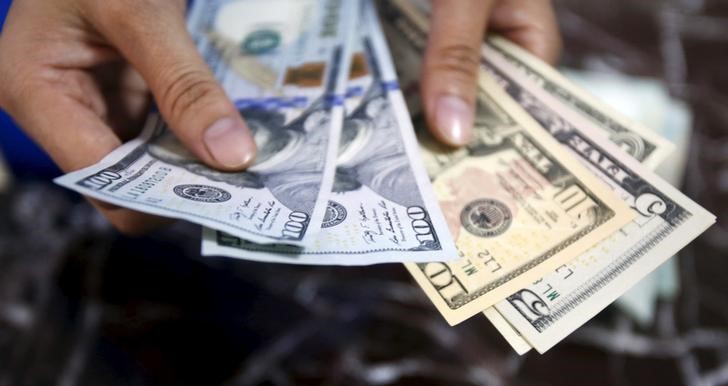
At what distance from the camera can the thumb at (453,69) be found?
654mm

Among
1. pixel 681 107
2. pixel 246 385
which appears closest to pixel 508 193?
pixel 246 385

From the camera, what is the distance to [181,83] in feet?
1.92

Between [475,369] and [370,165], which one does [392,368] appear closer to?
[475,369]

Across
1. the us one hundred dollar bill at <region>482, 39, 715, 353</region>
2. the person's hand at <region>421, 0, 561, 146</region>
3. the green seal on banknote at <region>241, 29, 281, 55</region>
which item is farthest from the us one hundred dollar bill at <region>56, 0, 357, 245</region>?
the us one hundred dollar bill at <region>482, 39, 715, 353</region>

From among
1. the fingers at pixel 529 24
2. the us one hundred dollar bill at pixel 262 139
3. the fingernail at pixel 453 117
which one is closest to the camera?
the us one hundred dollar bill at pixel 262 139

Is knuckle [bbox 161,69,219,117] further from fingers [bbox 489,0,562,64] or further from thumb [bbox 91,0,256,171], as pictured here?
fingers [bbox 489,0,562,64]

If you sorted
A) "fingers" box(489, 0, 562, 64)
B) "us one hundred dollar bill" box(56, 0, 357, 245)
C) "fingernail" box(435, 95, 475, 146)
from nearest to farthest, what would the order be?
"us one hundred dollar bill" box(56, 0, 357, 245)
"fingernail" box(435, 95, 475, 146)
"fingers" box(489, 0, 562, 64)

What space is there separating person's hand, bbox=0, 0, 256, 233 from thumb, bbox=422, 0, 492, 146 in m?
0.21

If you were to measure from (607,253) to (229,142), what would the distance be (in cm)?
39

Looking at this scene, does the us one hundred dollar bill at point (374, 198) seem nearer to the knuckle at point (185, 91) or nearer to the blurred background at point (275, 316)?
the knuckle at point (185, 91)

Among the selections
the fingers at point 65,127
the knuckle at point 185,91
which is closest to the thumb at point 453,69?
the knuckle at point 185,91

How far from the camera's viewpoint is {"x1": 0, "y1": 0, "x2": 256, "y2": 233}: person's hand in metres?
0.58

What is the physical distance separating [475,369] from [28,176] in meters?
0.88

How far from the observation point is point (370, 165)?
2.17 ft
